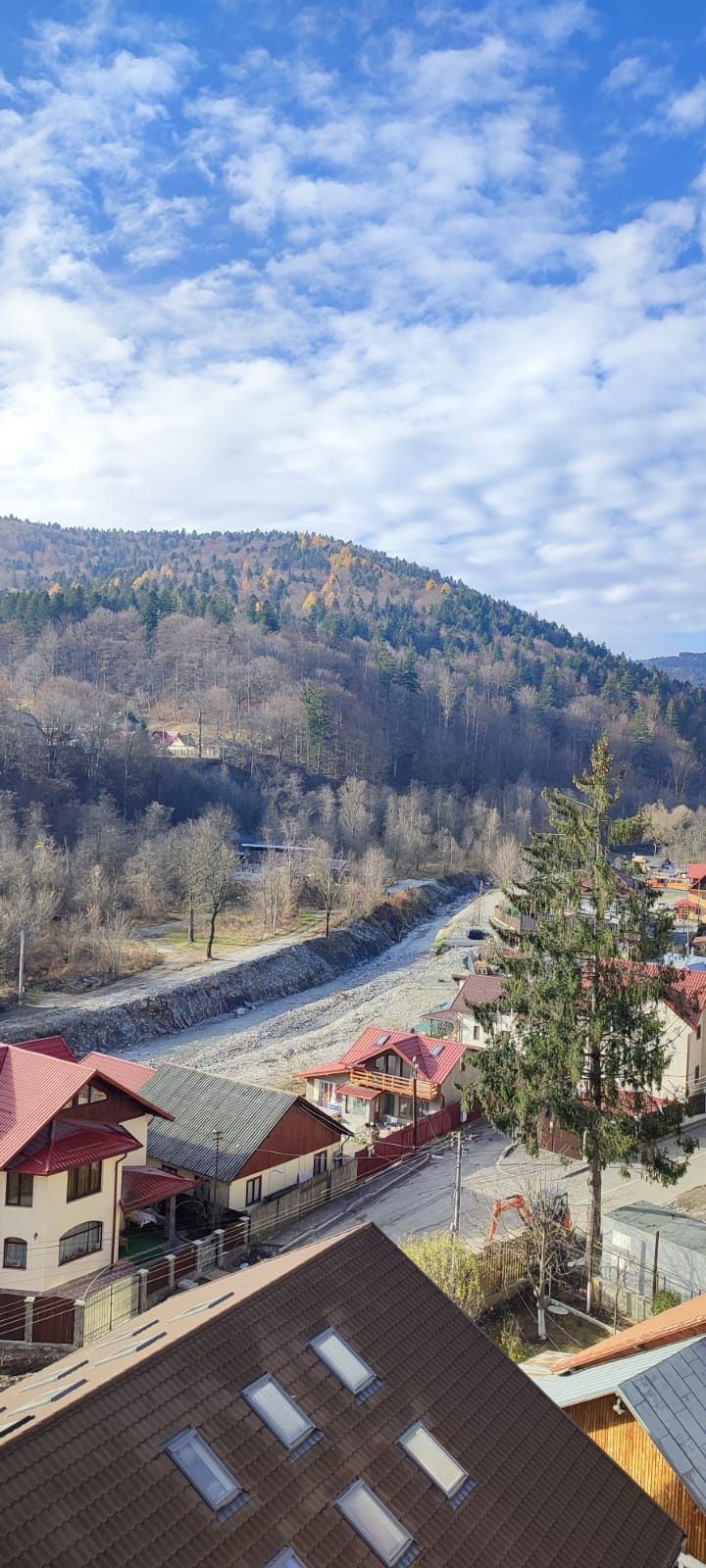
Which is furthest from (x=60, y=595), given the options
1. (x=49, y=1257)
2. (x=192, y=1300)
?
(x=192, y=1300)

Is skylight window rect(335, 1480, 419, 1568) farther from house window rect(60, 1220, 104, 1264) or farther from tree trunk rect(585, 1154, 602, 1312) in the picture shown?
house window rect(60, 1220, 104, 1264)

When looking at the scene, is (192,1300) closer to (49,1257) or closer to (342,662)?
(49,1257)

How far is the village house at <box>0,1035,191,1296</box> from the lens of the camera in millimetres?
18344

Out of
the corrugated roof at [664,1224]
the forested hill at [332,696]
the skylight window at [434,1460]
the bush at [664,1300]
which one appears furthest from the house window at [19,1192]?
the forested hill at [332,696]

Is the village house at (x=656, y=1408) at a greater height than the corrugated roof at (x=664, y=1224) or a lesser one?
greater

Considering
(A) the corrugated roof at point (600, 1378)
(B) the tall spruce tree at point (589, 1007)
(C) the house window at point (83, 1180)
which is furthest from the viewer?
(C) the house window at point (83, 1180)

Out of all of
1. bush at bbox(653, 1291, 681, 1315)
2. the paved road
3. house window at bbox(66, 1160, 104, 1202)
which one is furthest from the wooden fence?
house window at bbox(66, 1160, 104, 1202)

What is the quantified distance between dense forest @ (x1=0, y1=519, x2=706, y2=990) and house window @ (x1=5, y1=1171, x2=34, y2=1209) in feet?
98.4

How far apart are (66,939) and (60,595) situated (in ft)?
238

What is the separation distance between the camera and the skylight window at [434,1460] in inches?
304

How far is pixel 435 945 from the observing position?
63438mm

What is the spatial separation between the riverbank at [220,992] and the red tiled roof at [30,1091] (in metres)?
19.8

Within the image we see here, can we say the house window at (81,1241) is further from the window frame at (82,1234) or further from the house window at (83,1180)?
the house window at (83,1180)

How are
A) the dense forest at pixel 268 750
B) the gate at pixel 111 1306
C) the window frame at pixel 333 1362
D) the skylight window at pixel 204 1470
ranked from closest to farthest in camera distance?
Answer: the skylight window at pixel 204 1470 → the window frame at pixel 333 1362 → the gate at pixel 111 1306 → the dense forest at pixel 268 750
